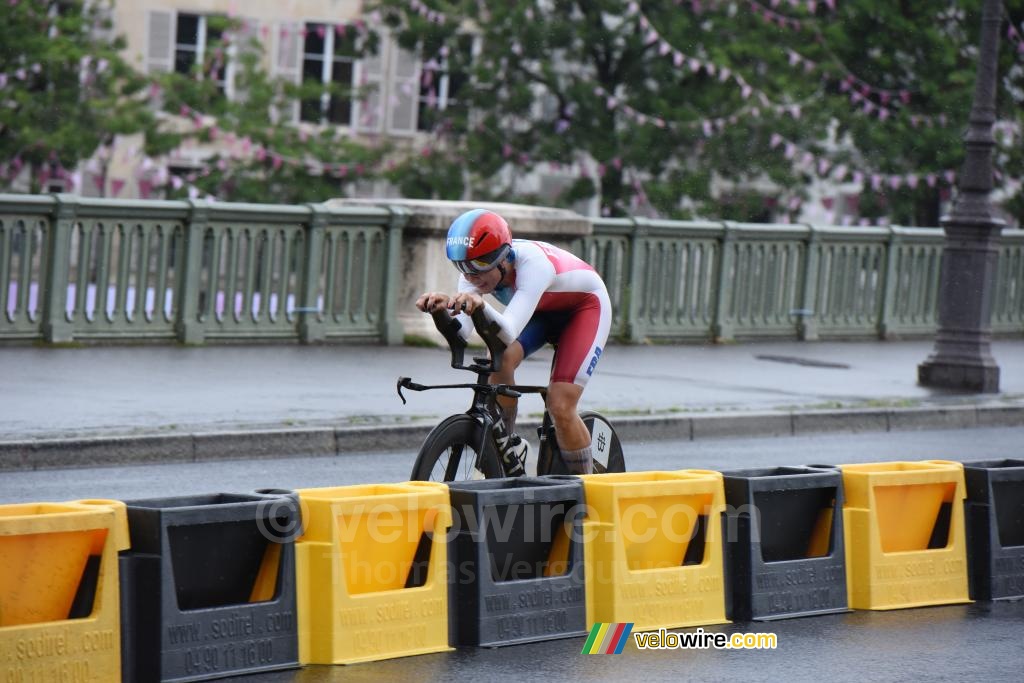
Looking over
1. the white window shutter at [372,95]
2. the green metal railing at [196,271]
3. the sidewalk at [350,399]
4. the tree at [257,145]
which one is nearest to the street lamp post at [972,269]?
the sidewalk at [350,399]

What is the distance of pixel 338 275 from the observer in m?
18.5

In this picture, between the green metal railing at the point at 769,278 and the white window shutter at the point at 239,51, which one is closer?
the green metal railing at the point at 769,278

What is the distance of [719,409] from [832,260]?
328 inches

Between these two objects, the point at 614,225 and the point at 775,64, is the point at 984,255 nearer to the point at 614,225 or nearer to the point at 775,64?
the point at 614,225

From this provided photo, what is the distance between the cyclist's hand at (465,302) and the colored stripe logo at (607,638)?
1344mm

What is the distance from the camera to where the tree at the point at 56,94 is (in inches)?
1348

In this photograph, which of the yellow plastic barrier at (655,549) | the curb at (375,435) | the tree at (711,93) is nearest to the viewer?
the yellow plastic barrier at (655,549)

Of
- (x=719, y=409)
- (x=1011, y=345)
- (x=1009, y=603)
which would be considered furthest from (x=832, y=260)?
(x=1009, y=603)

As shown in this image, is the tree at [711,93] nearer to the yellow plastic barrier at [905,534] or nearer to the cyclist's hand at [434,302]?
the yellow plastic barrier at [905,534]

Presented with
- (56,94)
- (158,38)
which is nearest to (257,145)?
(56,94)

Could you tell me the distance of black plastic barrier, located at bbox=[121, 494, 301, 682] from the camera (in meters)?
5.91

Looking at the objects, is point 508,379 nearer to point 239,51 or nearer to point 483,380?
point 483,380

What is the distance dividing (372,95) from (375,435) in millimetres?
32223

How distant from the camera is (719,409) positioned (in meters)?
14.4
